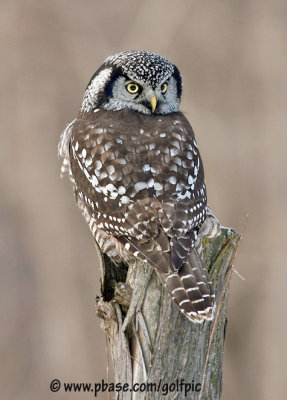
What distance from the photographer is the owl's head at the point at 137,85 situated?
4.56m

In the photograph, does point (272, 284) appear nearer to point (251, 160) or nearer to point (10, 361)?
point (251, 160)

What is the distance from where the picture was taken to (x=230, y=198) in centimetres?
728

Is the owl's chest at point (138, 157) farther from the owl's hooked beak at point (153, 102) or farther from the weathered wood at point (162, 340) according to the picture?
the weathered wood at point (162, 340)

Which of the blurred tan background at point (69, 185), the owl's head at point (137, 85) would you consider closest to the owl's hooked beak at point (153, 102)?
the owl's head at point (137, 85)

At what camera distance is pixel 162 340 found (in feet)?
11.6

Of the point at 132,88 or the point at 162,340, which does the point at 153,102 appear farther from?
the point at 162,340

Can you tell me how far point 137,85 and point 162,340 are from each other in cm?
172

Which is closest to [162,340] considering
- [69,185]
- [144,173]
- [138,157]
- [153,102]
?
[144,173]

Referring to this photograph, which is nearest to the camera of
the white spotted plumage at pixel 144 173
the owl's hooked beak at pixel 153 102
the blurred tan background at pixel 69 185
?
the white spotted plumage at pixel 144 173

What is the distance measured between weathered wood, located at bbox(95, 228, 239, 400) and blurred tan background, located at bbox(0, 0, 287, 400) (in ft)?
10.5

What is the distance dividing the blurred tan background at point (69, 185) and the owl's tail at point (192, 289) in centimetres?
328

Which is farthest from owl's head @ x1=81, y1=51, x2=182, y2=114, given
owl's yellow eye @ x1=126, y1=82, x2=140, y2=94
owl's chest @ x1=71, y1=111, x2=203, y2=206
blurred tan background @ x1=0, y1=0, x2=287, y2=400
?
blurred tan background @ x1=0, y1=0, x2=287, y2=400

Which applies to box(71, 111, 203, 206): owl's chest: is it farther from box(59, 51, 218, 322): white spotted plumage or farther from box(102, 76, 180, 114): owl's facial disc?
box(102, 76, 180, 114): owl's facial disc

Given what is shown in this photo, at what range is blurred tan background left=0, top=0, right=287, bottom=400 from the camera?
7.01m
